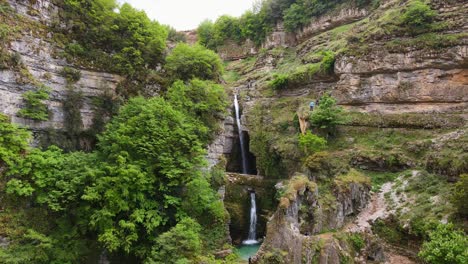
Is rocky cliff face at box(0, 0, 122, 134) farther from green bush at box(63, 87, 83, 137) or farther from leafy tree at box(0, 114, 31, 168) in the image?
leafy tree at box(0, 114, 31, 168)

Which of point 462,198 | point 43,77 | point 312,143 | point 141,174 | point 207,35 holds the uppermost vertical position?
point 207,35

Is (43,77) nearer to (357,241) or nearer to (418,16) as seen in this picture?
(357,241)

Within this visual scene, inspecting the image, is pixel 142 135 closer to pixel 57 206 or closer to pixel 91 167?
pixel 91 167

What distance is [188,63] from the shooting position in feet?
72.6

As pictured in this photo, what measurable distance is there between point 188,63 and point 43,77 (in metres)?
9.16

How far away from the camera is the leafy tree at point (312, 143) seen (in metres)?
23.2

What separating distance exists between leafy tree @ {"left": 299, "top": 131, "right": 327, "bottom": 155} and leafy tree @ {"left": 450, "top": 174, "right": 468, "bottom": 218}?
9.95 meters

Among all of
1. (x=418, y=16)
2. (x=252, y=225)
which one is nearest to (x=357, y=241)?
(x=252, y=225)

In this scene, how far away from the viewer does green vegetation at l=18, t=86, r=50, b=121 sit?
1694 cm

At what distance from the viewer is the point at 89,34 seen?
69.5 ft

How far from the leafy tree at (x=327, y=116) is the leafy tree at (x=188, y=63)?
933cm

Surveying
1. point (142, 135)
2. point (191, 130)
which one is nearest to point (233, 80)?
point (191, 130)

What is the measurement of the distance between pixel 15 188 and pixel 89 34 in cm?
1194

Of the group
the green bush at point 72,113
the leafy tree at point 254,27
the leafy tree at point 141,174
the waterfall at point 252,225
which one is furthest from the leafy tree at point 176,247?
the leafy tree at point 254,27
